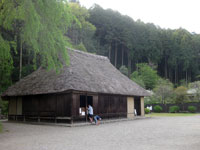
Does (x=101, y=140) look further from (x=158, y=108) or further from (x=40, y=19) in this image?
(x=158, y=108)

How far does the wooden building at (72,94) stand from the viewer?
1560 centimetres

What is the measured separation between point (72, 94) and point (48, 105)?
2761 millimetres

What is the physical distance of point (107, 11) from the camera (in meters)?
61.0

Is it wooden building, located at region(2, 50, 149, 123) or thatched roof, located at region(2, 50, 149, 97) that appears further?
thatched roof, located at region(2, 50, 149, 97)

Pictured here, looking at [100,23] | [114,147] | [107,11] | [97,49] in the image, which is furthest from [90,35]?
[114,147]

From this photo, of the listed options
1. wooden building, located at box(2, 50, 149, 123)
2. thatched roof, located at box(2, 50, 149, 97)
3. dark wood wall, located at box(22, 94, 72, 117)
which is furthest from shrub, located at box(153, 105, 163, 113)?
dark wood wall, located at box(22, 94, 72, 117)

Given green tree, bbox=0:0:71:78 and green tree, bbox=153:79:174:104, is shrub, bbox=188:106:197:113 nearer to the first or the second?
green tree, bbox=153:79:174:104

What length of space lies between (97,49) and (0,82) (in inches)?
1254

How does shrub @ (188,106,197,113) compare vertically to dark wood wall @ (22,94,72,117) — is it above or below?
below

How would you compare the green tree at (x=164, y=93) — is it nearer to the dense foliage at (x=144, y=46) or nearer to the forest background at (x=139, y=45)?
the forest background at (x=139, y=45)

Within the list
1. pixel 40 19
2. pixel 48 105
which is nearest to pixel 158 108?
pixel 48 105

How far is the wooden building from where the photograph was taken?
1560 centimetres

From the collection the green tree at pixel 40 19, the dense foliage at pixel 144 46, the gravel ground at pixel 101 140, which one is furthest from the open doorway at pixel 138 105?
the dense foliage at pixel 144 46

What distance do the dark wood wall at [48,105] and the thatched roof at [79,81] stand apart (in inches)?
30.2
